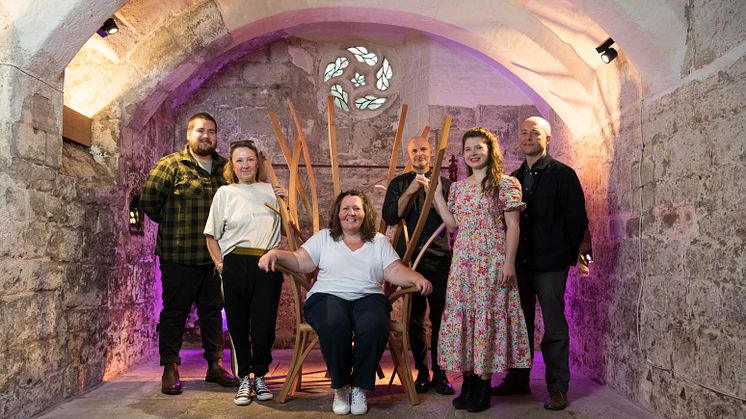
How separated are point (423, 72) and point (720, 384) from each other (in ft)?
11.6

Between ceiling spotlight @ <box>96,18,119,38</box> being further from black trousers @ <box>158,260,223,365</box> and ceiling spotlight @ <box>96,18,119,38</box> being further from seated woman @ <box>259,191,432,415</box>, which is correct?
seated woman @ <box>259,191,432,415</box>

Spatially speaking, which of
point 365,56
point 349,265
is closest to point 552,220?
point 349,265

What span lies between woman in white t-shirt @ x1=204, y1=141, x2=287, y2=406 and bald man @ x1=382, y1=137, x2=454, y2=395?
69 centimetres

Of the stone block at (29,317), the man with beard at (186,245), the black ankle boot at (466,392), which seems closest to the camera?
the stone block at (29,317)

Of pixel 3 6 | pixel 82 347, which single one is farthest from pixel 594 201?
pixel 3 6

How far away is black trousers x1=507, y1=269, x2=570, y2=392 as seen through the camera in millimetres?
3253

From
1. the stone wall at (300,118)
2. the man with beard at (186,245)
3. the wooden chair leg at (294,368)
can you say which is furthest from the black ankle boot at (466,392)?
the stone wall at (300,118)

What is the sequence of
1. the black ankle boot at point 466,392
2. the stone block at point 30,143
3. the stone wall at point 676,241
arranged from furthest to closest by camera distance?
the black ankle boot at point 466,392 < the stone block at point 30,143 < the stone wall at point 676,241

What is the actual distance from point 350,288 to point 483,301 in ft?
2.20

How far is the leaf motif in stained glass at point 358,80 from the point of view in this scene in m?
5.63

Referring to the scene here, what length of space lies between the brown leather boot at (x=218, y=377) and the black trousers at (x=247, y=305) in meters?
0.38

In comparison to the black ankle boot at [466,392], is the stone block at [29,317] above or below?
above

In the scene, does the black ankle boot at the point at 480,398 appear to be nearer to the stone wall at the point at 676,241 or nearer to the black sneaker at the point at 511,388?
the black sneaker at the point at 511,388

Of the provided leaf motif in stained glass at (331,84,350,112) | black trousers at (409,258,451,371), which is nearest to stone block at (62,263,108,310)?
black trousers at (409,258,451,371)
